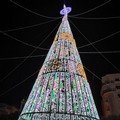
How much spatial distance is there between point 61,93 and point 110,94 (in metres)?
22.7

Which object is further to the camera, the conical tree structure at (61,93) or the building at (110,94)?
the building at (110,94)

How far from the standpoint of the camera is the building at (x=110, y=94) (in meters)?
24.7

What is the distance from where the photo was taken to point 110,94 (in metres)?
26.1

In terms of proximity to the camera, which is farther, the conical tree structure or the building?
the building

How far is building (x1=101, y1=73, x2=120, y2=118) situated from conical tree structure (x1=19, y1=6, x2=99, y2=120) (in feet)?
66.7

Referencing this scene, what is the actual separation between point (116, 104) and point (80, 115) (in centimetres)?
2182

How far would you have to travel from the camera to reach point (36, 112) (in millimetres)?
4621

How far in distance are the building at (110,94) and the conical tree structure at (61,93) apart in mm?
20328

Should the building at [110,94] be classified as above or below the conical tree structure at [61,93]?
above

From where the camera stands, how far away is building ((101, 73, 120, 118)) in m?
24.7

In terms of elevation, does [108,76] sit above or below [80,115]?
above

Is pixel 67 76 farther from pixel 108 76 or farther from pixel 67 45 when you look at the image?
pixel 108 76

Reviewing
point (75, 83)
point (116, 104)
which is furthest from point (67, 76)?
point (116, 104)

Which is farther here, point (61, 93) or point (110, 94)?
point (110, 94)
